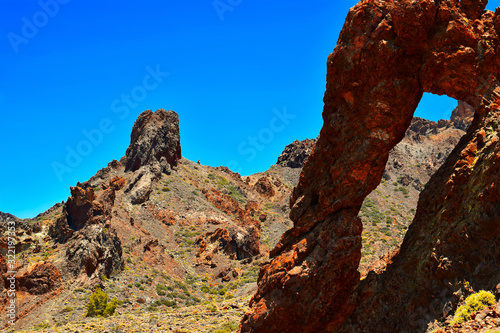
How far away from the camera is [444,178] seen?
47.4ft

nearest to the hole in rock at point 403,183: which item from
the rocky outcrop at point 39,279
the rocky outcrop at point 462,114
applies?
the rocky outcrop at point 462,114

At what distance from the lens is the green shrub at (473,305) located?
34.6 ft

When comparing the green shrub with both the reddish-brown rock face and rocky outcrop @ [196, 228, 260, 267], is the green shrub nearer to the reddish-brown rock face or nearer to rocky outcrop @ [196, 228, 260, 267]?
the reddish-brown rock face

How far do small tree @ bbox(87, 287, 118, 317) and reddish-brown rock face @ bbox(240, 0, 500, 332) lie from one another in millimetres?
23353

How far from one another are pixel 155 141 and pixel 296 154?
49521mm

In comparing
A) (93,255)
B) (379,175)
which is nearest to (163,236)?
(93,255)

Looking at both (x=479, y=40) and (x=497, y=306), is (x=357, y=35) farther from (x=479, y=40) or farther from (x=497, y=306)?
(x=497, y=306)

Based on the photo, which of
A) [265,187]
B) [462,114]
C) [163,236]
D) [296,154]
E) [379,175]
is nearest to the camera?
[462,114]

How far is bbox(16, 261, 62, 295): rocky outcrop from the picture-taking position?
3550cm

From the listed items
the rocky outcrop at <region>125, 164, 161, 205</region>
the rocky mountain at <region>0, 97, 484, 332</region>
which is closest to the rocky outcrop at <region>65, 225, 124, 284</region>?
the rocky mountain at <region>0, 97, 484, 332</region>

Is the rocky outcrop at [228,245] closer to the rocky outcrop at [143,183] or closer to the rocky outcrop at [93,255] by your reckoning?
the rocky outcrop at [93,255]

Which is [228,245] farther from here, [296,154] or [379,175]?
[296,154]

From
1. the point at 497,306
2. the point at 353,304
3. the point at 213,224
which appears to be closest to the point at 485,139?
the point at 497,306

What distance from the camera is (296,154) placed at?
117000 millimetres
